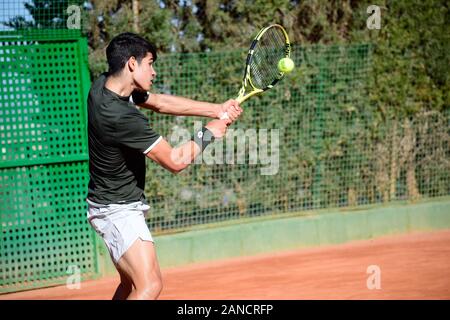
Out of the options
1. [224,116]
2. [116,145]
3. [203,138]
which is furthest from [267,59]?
[116,145]

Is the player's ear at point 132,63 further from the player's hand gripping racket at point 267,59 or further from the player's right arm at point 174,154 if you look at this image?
the player's hand gripping racket at point 267,59

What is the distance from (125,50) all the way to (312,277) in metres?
3.64

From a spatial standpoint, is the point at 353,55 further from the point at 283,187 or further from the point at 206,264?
the point at 206,264

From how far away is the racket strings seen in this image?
6.20 metres

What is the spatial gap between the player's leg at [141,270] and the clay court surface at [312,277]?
2.32 m

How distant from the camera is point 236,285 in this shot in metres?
7.16

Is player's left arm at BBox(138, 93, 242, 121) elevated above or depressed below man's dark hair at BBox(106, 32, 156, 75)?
below

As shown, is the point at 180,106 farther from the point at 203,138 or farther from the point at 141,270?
the point at 141,270

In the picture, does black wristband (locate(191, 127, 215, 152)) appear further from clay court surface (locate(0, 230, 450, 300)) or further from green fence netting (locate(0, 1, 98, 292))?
green fence netting (locate(0, 1, 98, 292))

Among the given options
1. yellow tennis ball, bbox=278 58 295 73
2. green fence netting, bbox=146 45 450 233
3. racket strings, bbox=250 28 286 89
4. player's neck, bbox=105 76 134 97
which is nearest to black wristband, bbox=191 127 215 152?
player's neck, bbox=105 76 134 97

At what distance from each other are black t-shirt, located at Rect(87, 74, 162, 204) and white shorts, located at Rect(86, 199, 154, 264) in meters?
0.04

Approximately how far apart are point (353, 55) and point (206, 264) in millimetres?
3268

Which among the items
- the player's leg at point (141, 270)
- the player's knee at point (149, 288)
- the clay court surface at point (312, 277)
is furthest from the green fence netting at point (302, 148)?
the player's knee at point (149, 288)

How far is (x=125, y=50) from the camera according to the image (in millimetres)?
4559
